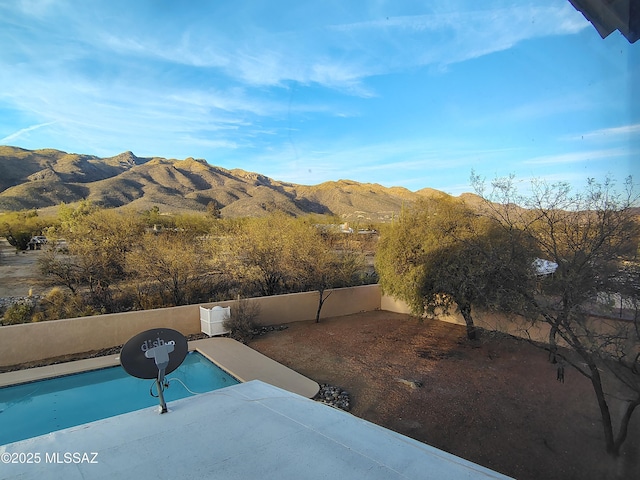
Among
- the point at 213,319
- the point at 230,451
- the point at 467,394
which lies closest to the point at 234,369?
the point at 213,319

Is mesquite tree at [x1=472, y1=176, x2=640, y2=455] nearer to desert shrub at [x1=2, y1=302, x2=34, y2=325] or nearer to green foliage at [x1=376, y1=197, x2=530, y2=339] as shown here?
green foliage at [x1=376, y1=197, x2=530, y2=339]

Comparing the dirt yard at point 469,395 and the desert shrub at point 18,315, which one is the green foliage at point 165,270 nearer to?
the desert shrub at point 18,315

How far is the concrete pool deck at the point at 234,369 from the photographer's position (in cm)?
656

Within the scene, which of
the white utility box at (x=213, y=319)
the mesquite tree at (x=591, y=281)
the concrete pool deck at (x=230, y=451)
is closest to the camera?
the concrete pool deck at (x=230, y=451)

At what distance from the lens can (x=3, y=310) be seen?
31.8 feet

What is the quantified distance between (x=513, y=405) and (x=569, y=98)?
16.7ft

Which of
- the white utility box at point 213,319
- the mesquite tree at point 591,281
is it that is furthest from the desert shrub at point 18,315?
the mesquite tree at point 591,281

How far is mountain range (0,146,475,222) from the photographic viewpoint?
3734 cm

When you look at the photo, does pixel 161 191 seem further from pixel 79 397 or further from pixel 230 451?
pixel 230 451

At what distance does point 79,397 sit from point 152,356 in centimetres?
530

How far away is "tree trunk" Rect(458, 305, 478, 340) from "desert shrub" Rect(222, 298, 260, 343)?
578 centimetres

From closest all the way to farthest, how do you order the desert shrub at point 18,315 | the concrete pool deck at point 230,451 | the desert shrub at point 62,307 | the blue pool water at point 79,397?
1. the concrete pool deck at point 230,451
2. the blue pool water at point 79,397
3. the desert shrub at point 18,315
4. the desert shrub at point 62,307

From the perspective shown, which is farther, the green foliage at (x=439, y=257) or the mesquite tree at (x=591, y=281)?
the green foliage at (x=439, y=257)

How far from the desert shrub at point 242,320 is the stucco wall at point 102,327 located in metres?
0.28
